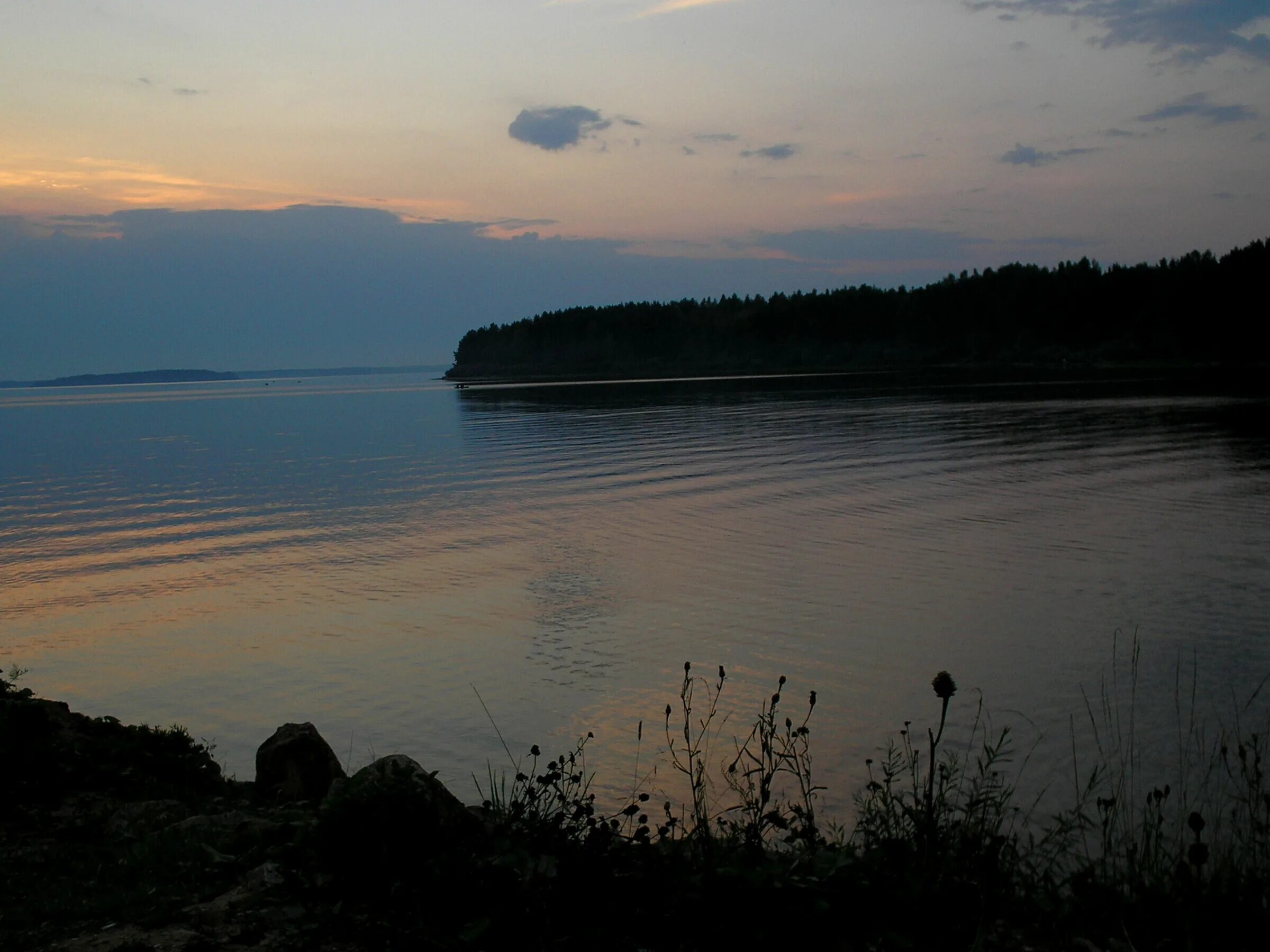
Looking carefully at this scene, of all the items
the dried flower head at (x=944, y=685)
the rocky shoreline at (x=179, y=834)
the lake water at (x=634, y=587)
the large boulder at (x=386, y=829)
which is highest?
the dried flower head at (x=944, y=685)

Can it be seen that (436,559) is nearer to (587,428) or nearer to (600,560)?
(600,560)

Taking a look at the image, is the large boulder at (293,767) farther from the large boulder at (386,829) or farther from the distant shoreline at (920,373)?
the distant shoreline at (920,373)

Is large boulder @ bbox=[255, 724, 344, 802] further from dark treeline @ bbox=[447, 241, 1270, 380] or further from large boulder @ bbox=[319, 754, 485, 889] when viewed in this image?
dark treeline @ bbox=[447, 241, 1270, 380]

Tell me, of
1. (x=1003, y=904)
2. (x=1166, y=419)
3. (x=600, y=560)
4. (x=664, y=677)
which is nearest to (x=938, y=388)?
(x=1166, y=419)

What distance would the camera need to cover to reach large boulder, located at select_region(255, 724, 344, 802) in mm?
7586

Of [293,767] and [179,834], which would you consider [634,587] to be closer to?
[293,767]

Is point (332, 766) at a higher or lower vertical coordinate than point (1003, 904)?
lower

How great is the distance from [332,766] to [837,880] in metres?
4.85

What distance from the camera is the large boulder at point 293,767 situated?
759cm

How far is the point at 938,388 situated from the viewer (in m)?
78.0

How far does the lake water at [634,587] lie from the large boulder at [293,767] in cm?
128

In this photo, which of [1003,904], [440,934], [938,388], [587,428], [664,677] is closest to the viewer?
[440,934]

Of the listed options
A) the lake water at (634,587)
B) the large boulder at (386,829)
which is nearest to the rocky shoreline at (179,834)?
the large boulder at (386,829)

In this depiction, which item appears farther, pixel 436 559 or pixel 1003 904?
pixel 436 559
